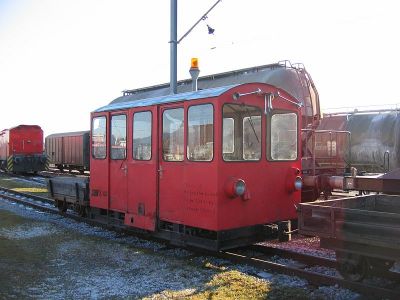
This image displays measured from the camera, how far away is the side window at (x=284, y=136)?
8.01m

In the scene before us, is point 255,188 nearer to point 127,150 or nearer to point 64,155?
point 127,150

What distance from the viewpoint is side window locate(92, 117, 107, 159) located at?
977cm

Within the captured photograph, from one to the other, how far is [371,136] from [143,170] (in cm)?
1596

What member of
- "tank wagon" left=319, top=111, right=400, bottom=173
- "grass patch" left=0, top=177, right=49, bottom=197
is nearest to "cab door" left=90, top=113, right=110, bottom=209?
"grass patch" left=0, top=177, right=49, bottom=197

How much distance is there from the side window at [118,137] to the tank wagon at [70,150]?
1920 centimetres

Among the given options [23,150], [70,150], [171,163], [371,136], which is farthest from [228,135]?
[23,150]

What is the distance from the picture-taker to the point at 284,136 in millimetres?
8219

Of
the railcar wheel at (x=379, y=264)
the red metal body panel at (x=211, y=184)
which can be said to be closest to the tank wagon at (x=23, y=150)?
the red metal body panel at (x=211, y=184)

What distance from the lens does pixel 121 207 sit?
9297 mm

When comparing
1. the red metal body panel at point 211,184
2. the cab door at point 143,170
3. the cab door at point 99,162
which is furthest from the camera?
the cab door at point 99,162

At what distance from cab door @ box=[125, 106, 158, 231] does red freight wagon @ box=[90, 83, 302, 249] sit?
18mm

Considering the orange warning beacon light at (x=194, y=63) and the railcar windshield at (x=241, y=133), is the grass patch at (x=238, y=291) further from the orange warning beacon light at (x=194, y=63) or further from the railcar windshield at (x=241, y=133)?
the orange warning beacon light at (x=194, y=63)

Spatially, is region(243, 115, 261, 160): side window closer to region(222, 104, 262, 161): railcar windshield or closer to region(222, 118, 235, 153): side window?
region(222, 104, 262, 161): railcar windshield

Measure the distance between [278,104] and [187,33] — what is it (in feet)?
21.4
